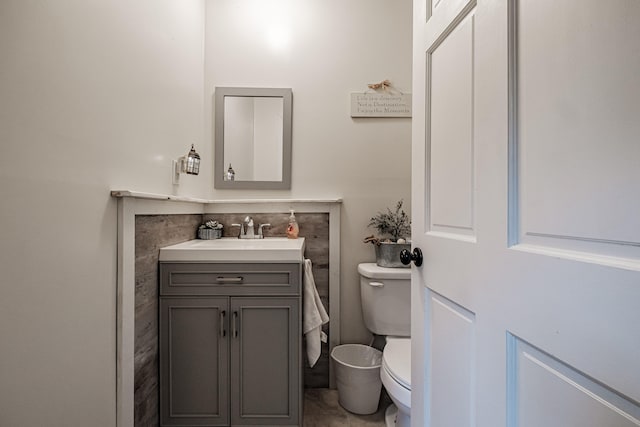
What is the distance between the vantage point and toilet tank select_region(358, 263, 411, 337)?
1.60m

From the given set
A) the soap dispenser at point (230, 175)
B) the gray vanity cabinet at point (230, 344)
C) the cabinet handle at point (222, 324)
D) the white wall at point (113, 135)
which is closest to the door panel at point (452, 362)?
the gray vanity cabinet at point (230, 344)

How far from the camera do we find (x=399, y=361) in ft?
4.03

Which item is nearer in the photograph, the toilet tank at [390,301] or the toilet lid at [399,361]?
the toilet lid at [399,361]

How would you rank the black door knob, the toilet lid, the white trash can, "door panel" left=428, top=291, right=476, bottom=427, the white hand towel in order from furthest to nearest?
the white trash can
the white hand towel
the toilet lid
the black door knob
"door panel" left=428, top=291, right=476, bottom=427

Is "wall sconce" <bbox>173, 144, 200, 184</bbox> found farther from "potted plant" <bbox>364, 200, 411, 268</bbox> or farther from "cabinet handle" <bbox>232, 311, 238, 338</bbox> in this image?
"potted plant" <bbox>364, 200, 411, 268</bbox>

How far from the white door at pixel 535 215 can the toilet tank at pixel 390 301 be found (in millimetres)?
767

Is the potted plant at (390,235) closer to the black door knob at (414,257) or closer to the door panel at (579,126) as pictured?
the black door knob at (414,257)

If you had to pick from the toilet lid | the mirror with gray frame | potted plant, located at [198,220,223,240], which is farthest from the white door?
potted plant, located at [198,220,223,240]

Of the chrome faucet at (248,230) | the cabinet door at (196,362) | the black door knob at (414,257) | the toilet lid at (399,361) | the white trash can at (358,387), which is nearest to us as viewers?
the black door knob at (414,257)

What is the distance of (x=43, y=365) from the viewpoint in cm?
76

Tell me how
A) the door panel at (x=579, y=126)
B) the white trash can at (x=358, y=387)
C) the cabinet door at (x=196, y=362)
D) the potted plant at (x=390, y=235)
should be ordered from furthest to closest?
the potted plant at (x=390, y=235) < the white trash can at (x=358, y=387) < the cabinet door at (x=196, y=362) < the door panel at (x=579, y=126)

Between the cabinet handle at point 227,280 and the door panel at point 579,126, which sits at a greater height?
the door panel at point 579,126

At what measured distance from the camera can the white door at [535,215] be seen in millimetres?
368

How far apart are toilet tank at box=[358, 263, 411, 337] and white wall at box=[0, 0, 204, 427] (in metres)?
1.21
